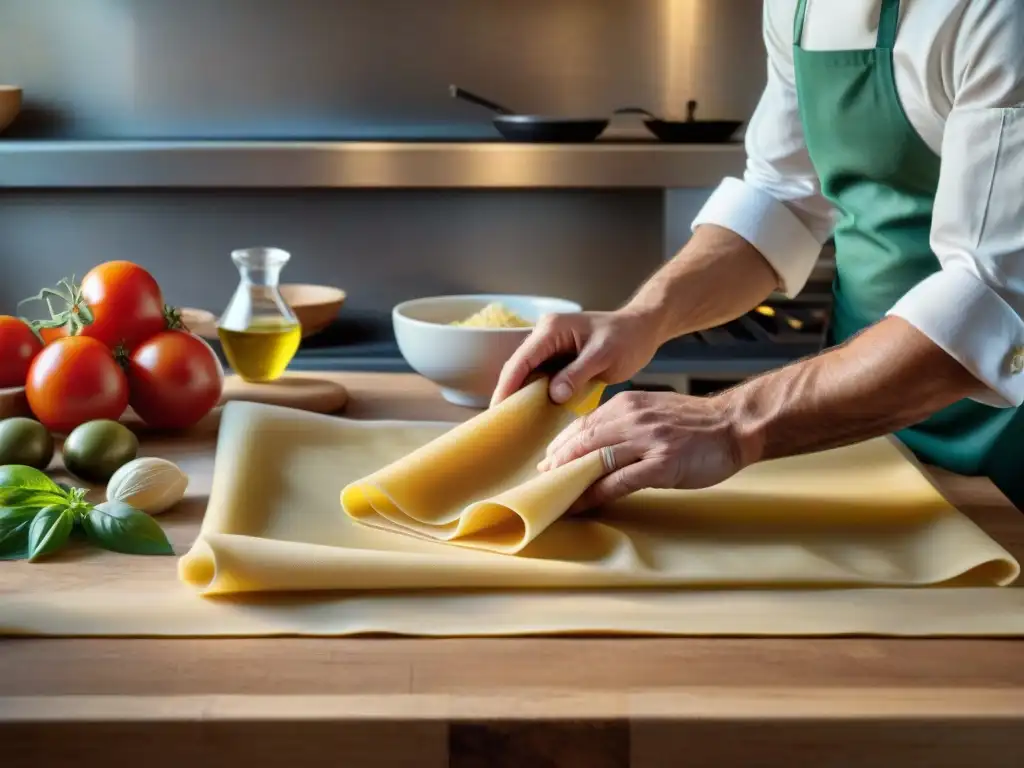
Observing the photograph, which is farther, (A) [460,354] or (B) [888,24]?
(A) [460,354]

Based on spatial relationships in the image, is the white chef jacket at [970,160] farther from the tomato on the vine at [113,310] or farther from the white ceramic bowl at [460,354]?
the tomato on the vine at [113,310]

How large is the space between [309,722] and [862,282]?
3.24ft

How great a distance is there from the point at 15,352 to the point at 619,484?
0.66 m

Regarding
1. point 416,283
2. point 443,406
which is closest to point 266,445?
point 443,406

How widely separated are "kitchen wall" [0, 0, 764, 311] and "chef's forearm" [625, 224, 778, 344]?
1420 millimetres

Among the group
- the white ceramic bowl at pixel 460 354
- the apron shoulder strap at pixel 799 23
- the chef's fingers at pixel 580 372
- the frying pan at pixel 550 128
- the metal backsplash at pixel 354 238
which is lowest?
the metal backsplash at pixel 354 238

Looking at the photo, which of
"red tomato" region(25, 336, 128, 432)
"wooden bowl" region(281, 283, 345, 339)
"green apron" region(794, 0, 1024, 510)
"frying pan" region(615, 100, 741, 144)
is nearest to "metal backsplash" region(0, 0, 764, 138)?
"frying pan" region(615, 100, 741, 144)

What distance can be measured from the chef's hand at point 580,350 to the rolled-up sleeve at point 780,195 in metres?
0.26

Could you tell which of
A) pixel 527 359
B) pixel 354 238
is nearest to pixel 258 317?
pixel 527 359

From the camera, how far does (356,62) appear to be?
286cm

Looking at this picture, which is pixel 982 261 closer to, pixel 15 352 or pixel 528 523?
pixel 528 523

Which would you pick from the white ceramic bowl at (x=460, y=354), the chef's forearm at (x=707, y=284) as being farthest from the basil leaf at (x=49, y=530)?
the chef's forearm at (x=707, y=284)

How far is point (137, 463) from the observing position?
0.96 m

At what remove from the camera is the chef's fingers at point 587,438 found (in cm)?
95
